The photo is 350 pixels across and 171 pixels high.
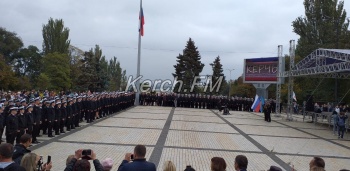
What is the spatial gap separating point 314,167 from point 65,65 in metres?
47.7

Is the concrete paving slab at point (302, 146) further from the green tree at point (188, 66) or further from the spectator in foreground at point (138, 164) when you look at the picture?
the green tree at point (188, 66)

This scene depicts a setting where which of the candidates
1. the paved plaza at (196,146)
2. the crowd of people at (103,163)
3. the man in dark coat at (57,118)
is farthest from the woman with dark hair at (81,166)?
the man in dark coat at (57,118)

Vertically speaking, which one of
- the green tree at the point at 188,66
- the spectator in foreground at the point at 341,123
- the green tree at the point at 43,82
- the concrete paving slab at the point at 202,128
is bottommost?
the concrete paving slab at the point at 202,128

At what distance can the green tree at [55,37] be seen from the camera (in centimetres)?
5435

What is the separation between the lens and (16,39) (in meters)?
64.5

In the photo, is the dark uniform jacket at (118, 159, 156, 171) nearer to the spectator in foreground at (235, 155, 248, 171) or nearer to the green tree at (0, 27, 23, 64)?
the spectator in foreground at (235, 155, 248, 171)

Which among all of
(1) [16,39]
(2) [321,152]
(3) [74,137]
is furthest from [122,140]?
(1) [16,39]

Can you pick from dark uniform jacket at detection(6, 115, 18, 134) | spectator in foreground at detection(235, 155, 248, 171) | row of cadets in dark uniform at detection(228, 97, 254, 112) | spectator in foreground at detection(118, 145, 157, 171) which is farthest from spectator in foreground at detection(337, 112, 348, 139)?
row of cadets in dark uniform at detection(228, 97, 254, 112)

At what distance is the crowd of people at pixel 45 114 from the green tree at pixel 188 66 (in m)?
→ 36.5

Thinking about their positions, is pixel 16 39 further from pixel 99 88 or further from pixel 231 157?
pixel 231 157

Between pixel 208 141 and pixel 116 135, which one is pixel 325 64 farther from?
pixel 116 135

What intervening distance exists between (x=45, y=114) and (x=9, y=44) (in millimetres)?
54729

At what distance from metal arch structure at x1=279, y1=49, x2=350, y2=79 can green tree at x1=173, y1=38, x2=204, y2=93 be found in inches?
1246

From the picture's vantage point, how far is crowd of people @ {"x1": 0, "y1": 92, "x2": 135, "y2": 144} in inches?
441
